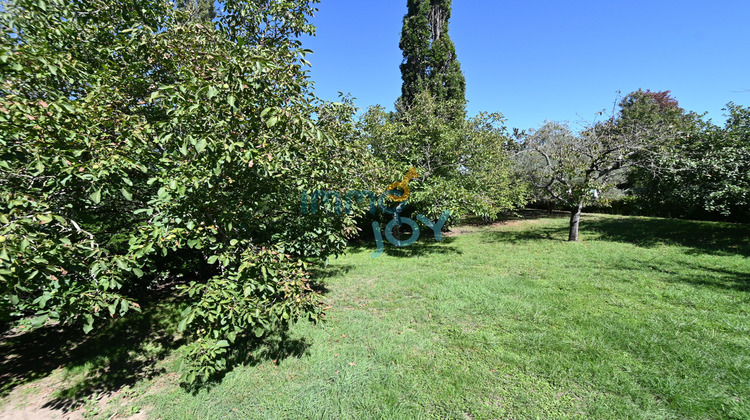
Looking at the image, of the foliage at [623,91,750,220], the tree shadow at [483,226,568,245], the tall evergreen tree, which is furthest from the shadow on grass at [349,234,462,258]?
the tall evergreen tree

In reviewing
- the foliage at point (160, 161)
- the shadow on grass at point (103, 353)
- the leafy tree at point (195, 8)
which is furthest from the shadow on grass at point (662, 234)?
the leafy tree at point (195, 8)

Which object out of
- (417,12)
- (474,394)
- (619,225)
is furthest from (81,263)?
(417,12)

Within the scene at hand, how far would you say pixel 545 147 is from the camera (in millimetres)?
11734

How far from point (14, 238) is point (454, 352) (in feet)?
13.9

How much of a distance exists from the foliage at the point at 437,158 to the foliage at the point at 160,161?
4.84 m

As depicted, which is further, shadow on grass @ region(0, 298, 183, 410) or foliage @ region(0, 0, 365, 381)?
shadow on grass @ region(0, 298, 183, 410)

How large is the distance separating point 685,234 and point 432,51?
45.6 feet

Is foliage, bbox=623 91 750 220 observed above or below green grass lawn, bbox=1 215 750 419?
above

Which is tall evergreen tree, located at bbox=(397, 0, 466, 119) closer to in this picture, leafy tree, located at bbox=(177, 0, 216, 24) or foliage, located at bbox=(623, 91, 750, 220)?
foliage, located at bbox=(623, 91, 750, 220)

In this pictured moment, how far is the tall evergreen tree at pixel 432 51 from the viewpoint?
1586 centimetres

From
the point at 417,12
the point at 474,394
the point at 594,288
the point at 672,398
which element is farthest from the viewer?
the point at 417,12

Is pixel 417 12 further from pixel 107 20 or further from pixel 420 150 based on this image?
pixel 107 20

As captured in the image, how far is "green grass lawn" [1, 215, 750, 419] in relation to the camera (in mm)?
2912

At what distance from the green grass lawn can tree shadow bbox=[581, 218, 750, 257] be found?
203 centimetres
